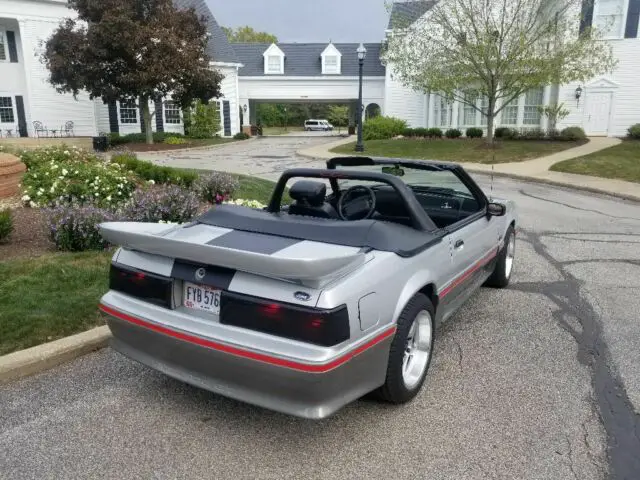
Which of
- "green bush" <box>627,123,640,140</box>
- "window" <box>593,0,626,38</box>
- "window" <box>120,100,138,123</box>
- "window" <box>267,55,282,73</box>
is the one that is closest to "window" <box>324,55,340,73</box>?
"window" <box>267,55,282,73</box>

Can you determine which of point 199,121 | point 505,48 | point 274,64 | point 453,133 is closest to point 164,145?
point 199,121

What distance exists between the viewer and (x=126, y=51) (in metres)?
23.8

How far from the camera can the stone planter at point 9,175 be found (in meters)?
8.58

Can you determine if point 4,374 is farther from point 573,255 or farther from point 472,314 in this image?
point 573,255

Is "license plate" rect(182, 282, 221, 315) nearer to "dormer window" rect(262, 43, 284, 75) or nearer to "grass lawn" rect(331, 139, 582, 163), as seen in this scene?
"grass lawn" rect(331, 139, 582, 163)

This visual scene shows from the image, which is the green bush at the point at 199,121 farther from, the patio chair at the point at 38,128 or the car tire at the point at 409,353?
the car tire at the point at 409,353

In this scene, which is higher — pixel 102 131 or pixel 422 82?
pixel 422 82

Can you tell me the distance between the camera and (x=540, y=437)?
2.91 meters

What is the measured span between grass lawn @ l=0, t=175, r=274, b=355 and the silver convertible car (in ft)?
3.52

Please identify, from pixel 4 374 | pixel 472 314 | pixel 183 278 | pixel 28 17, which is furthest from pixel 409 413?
pixel 28 17

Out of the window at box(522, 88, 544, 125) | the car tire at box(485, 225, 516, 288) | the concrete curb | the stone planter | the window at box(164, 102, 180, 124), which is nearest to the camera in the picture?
the concrete curb

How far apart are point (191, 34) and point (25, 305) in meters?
24.0

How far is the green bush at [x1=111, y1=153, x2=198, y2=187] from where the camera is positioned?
9750mm

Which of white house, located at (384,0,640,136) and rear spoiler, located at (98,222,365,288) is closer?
rear spoiler, located at (98,222,365,288)
